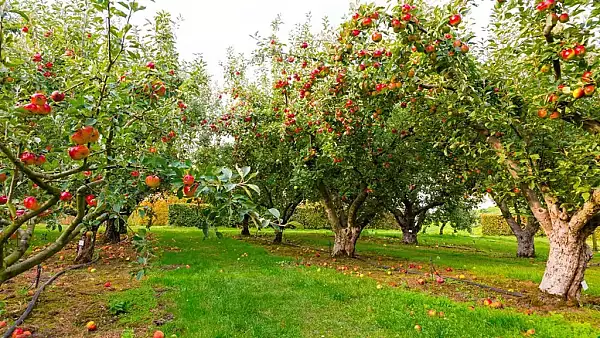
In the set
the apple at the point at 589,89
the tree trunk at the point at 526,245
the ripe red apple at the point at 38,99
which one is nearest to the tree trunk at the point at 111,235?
the ripe red apple at the point at 38,99

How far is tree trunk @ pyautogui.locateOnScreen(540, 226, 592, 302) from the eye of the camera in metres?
6.68

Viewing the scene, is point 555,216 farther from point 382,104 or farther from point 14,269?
point 14,269

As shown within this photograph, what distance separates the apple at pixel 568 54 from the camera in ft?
16.0

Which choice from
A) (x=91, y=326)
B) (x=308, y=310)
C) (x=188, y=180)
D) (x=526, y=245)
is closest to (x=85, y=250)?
(x=91, y=326)

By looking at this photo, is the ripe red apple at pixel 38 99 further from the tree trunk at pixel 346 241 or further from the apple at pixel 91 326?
the tree trunk at pixel 346 241

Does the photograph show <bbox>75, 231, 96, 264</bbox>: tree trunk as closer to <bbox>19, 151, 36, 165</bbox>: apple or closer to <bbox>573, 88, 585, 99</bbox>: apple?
<bbox>19, 151, 36, 165</bbox>: apple

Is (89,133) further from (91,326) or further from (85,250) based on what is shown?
(85,250)

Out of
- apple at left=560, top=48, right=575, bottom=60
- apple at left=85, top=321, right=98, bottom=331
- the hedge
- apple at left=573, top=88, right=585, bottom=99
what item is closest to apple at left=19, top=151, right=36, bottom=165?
apple at left=85, top=321, right=98, bottom=331

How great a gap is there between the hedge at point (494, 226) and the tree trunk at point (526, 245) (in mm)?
17046

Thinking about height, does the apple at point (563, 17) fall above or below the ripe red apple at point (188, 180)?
above

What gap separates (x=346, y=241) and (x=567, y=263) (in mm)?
6866

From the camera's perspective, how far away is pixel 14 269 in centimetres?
278

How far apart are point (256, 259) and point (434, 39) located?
8.25 m

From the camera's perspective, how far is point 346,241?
12805 millimetres
